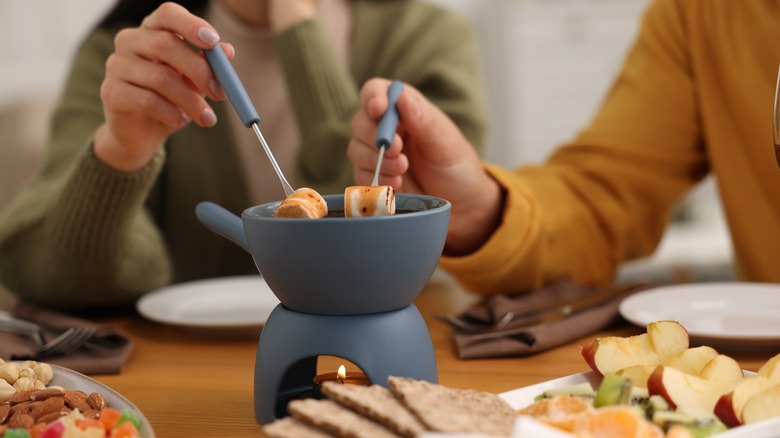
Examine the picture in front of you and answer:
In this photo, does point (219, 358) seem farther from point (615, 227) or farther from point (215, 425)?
point (615, 227)

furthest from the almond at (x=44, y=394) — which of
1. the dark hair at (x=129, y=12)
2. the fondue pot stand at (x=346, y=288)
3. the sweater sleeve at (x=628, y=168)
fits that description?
the dark hair at (x=129, y=12)

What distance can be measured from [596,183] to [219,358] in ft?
2.18

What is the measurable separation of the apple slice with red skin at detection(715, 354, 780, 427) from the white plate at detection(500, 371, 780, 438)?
2cm

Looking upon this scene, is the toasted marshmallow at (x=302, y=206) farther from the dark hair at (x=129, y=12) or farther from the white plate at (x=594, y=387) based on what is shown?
the dark hair at (x=129, y=12)

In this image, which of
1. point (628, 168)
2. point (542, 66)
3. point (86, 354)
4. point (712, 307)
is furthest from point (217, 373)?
point (542, 66)

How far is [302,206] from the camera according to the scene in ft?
1.84

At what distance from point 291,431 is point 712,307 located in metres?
0.61

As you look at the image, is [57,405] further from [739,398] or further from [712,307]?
[712,307]

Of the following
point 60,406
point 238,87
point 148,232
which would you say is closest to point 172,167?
point 148,232

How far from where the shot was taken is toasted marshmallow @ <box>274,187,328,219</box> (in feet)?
1.83

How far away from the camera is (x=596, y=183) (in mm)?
1229

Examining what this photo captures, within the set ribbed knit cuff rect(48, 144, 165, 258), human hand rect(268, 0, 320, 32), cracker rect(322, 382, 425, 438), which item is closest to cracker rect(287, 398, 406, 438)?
cracker rect(322, 382, 425, 438)

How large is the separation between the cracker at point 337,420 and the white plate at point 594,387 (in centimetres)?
10

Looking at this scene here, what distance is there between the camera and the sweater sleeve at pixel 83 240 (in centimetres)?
99
